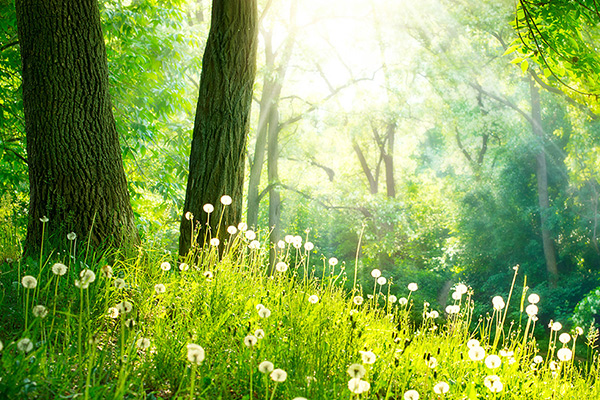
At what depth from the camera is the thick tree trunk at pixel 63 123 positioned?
3.30 metres

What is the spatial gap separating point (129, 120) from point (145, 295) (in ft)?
11.3

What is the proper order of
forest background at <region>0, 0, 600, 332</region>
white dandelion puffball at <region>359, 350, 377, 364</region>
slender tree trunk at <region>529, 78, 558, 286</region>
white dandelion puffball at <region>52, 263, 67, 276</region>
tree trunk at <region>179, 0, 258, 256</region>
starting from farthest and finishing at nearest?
slender tree trunk at <region>529, 78, 558, 286</region>, forest background at <region>0, 0, 600, 332</region>, tree trunk at <region>179, 0, 258, 256</region>, white dandelion puffball at <region>52, 263, 67, 276</region>, white dandelion puffball at <region>359, 350, 377, 364</region>

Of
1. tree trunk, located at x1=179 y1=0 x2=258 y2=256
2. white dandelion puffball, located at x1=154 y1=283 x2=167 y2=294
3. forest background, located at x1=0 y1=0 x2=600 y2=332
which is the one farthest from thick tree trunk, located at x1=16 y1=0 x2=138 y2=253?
forest background, located at x1=0 y1=0 x2=600 y2=332

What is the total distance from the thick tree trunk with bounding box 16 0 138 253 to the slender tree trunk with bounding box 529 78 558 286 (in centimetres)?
1492

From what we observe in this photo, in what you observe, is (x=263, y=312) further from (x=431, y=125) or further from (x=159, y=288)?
(x=431, y=125)

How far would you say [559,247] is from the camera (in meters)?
15.0

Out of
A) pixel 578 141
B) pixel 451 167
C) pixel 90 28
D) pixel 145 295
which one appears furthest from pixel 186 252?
pixel 451 167

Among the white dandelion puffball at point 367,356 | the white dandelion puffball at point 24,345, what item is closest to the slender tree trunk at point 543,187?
the white dandelion puffball at point 367,356

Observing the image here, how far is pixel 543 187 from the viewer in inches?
605

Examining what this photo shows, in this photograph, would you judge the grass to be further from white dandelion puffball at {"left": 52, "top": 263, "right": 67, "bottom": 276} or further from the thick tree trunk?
the thick tree trunk

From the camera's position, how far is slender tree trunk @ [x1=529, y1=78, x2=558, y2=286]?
14.8 m

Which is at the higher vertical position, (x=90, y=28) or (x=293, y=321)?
(x=90, y=28)

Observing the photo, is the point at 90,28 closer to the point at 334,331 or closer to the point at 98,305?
the point at 98,305

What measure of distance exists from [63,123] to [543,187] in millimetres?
15698
